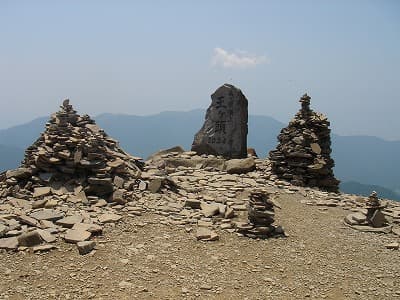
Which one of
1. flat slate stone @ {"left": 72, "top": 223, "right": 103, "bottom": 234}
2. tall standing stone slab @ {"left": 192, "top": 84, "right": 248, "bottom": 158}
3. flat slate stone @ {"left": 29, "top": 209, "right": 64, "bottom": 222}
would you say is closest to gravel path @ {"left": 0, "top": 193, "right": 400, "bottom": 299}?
flat slate stone @ {"left": 72, "top": 223, "right": 103, "bottom": 234}

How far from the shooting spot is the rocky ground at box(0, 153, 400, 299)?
316 inches

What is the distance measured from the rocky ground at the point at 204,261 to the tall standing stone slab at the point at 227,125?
9150mm

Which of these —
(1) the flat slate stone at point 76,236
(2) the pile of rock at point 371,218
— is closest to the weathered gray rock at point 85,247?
(1) the flat slate stone at point 76,236

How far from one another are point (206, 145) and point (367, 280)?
1502 cm

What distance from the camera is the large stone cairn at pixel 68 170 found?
13.3m

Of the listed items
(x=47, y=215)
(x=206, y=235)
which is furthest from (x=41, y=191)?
(x=206, y=235)

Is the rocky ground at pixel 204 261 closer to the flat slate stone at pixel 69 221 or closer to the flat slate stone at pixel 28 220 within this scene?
the flat slate stone at pixel 69 221

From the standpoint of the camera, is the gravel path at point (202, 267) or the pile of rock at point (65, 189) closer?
the gravel path at point (202, 267)

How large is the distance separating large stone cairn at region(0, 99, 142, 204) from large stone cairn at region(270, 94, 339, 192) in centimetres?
786

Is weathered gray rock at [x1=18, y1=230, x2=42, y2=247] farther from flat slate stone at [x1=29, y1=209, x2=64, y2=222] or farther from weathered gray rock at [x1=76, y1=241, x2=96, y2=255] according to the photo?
flat slate stone at [x1=29, y1=209, x2=64, y2=222]

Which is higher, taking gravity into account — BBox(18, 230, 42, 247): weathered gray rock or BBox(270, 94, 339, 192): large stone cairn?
BBox(270, 94, 339, 192): large stone cairn

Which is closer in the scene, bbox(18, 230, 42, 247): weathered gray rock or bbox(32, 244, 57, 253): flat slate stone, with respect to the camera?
bbox(32, 244, 57, 253): flat slate stone

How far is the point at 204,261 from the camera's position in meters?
9.34

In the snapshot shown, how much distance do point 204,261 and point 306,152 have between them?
11.0 metres
